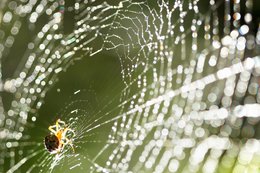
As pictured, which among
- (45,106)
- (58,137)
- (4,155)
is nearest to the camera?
(58,137)

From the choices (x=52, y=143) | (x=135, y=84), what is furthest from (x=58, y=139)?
(x=135, y=84)

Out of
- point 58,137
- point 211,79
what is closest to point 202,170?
point 211,79

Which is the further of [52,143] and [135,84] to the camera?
[135,84]

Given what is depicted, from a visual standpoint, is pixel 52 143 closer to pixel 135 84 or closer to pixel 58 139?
pixel 58 139

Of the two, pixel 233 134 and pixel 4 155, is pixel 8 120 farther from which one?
pixel 233 134
